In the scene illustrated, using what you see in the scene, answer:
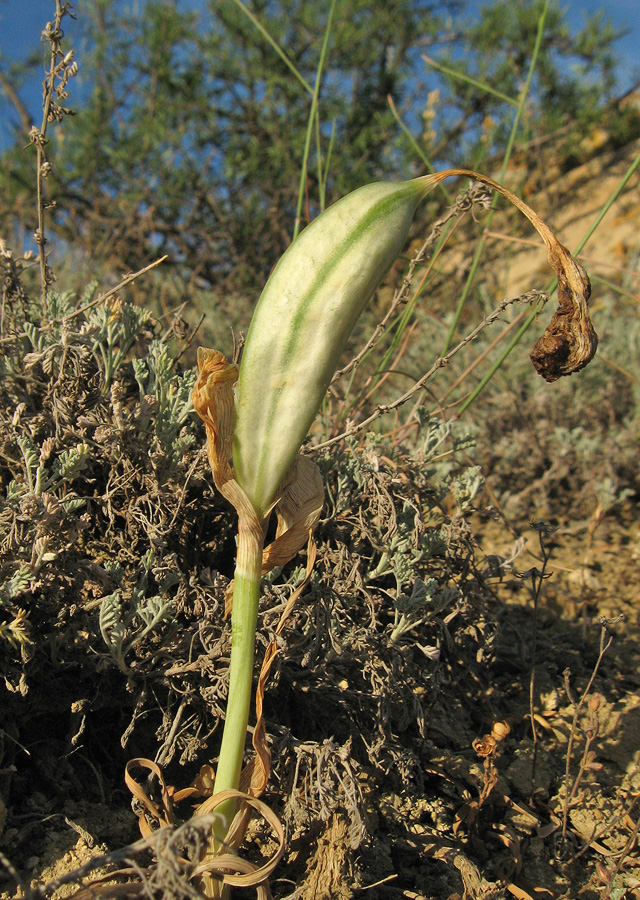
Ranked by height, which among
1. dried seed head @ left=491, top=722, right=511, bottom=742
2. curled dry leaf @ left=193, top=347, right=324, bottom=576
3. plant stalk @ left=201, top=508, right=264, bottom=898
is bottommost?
dried seed head @ left=491, top=722, right=511, bottom=742

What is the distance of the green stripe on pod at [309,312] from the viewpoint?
884 mm

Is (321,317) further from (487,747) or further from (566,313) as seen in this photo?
(487,747)

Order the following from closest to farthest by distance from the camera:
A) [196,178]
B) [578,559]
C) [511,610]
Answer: [511,610] → [578,559] → [196,178]

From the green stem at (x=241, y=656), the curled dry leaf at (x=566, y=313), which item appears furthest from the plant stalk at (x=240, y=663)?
the curled dry leaf at (x=566, y=313)

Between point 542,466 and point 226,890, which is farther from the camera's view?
point 542,466

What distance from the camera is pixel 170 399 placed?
150 centimetres

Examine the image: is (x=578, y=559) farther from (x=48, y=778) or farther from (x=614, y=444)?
(x=48, y=778)

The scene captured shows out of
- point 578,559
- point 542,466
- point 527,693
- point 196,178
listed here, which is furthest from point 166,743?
point 196,178

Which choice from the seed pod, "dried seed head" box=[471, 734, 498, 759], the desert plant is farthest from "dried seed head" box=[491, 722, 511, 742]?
the seed pod

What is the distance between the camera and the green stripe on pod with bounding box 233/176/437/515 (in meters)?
0.88

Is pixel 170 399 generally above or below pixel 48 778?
above

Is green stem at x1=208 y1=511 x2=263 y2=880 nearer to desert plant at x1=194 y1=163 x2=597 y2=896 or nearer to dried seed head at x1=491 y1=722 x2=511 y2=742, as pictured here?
desert plant at x1=194 y1=163 x2=597 y2=896

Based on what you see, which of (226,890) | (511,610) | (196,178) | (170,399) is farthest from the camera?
(196,178)

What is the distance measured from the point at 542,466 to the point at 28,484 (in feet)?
7.02
